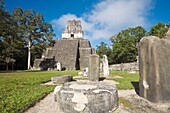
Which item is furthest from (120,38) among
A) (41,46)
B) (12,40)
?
(12,40)

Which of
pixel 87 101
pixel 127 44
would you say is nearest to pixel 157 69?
pixel 87 101

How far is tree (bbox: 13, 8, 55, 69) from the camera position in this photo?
92.1ft

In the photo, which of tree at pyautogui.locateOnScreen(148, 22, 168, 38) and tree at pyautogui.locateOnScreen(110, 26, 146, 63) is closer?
tree at pyautogui.locateOnScreen(148, 22, 168, 38)

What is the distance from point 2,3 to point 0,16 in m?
2.24

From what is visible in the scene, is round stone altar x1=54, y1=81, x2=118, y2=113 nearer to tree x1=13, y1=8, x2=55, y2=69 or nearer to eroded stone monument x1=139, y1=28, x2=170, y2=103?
eroded stone monument x1=139, y1=28, x2=170, y2=103

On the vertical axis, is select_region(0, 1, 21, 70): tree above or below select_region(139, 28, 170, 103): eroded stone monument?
above

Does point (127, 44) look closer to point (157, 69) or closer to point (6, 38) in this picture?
point (6, 38)

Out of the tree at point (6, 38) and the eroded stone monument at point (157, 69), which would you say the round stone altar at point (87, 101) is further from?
the tree at point (6, 38)

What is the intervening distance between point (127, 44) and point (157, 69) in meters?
31.9

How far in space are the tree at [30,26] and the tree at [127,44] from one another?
21.5 meters

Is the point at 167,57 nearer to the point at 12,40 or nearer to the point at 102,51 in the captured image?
the point at 12,40

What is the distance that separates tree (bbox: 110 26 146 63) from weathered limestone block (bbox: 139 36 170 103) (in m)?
30.0

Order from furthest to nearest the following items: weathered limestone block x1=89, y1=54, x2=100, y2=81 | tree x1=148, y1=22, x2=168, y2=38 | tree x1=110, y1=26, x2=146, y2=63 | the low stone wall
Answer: tree x1=110, y1=26, x2=146, y2=63 < tree x1=148, y1=22, x2=168, y2=38 < the low stone wall < weathered limestone block x1=89, y1=54, x2=100, y2=81

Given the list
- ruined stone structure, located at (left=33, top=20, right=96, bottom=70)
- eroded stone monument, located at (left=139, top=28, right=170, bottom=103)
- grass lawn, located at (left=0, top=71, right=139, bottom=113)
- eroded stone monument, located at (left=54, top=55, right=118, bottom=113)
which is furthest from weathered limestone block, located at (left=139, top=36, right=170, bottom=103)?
ruined stone structure, located at (left=33, top=20, right=96, bottom=70)
